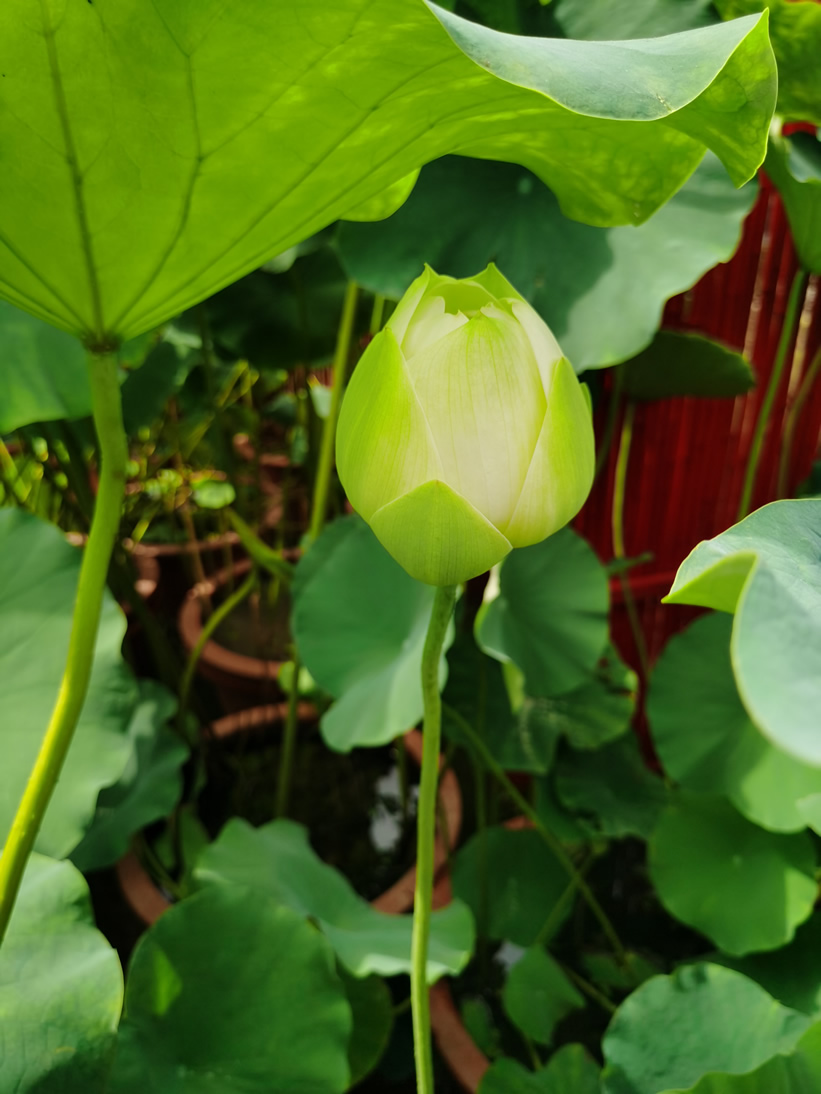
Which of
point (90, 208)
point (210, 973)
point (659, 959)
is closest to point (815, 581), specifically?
point (90, 208)

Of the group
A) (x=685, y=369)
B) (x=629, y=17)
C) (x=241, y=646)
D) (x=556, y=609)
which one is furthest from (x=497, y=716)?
(x=629, y=17)

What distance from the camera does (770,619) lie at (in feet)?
0.46

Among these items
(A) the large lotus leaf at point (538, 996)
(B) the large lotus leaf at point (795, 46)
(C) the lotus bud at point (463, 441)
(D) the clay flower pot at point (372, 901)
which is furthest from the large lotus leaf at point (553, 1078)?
(B) the large lotus leaf at point (795, 46)

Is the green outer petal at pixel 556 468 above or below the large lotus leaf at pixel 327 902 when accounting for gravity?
above

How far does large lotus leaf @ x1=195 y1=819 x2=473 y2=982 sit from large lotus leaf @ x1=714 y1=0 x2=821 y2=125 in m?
0.57

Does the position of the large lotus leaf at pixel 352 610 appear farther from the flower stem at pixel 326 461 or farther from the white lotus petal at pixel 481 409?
the white lotus petal at pixel 481 409

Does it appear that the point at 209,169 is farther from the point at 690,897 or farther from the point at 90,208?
the point at 690,897

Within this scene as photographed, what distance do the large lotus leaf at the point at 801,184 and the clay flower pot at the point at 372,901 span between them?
563 millimetres

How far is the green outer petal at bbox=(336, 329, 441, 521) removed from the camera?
200 mm

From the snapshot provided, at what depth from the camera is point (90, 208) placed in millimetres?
215

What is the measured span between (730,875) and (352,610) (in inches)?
14.7

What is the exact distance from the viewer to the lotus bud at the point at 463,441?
0.65ft

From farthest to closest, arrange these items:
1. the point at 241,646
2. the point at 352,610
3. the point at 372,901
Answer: the point at 241,646 → the point at 372,901 → the point at 352,610

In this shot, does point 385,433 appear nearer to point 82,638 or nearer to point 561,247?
point 82,638
